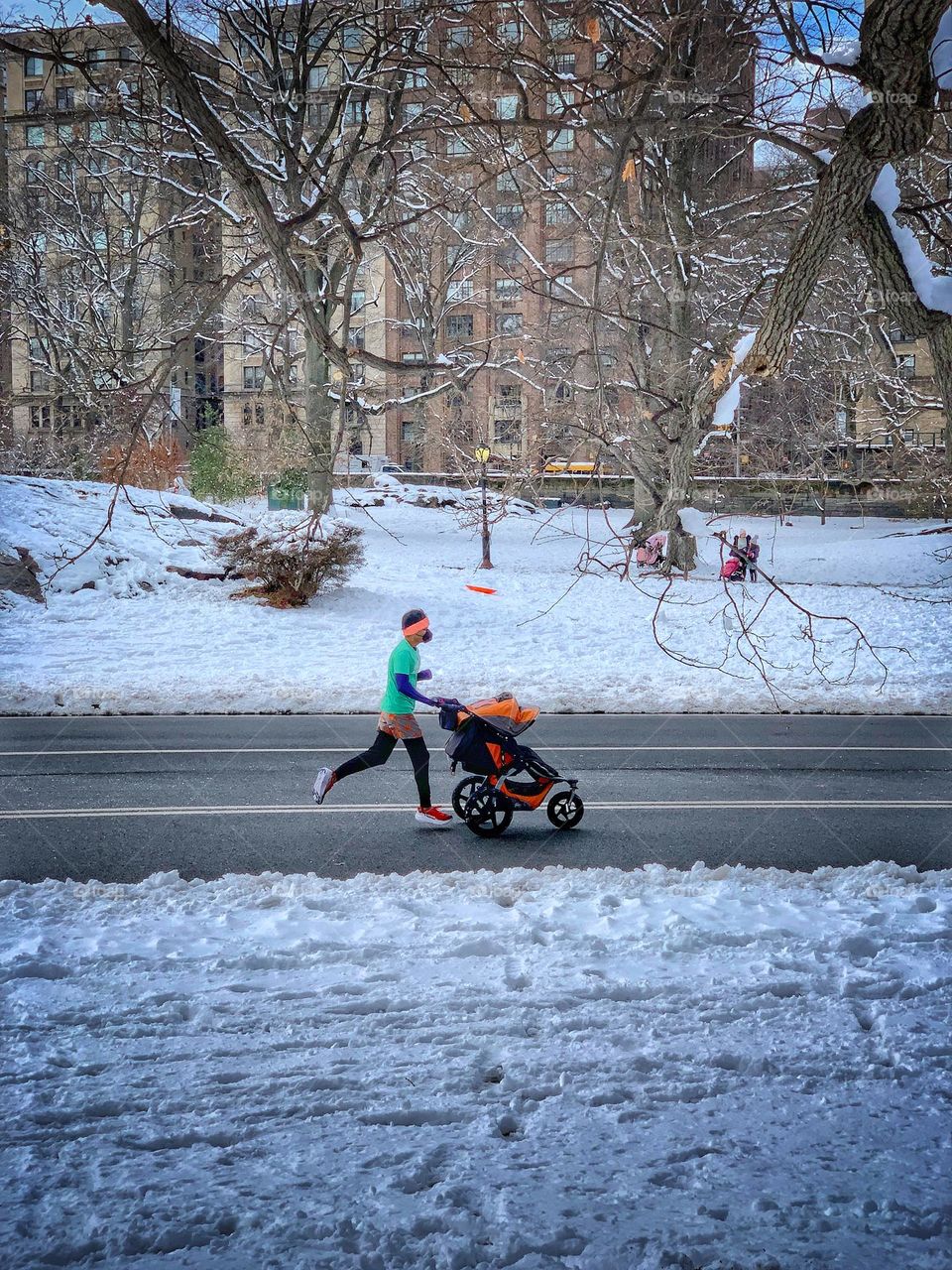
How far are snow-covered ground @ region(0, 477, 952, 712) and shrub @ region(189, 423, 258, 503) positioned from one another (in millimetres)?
2508

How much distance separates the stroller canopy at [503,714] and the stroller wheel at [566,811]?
0.80 metres

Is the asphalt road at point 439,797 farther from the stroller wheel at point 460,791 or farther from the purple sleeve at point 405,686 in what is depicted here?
the purple sleeve at point 405,686

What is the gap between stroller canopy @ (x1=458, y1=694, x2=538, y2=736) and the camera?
9.16 meters

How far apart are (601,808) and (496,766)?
171cm

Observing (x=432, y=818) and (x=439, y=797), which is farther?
(x=439, y=797)

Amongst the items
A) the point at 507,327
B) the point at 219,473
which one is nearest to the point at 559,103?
the point at 507,327

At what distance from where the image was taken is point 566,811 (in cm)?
960

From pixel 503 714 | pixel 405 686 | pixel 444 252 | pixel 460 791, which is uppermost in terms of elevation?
pixel 444 252

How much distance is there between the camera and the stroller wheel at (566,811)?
31.5 feet

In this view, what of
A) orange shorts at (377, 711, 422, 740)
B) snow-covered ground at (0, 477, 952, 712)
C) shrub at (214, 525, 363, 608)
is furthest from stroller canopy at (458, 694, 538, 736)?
shrub at (214, 525, 363, 608)

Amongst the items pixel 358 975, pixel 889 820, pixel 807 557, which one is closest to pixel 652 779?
pixel 889 820

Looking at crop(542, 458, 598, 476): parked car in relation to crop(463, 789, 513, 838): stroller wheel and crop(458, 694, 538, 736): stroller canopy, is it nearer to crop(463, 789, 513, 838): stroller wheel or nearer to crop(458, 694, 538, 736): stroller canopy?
crop(458, 694, 538, 736): stroller canopy

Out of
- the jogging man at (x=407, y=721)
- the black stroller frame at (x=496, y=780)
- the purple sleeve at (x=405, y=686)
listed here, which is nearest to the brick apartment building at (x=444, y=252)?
the jogging man at (x=407, y=721)

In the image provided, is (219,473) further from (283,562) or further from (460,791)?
(460,791)
